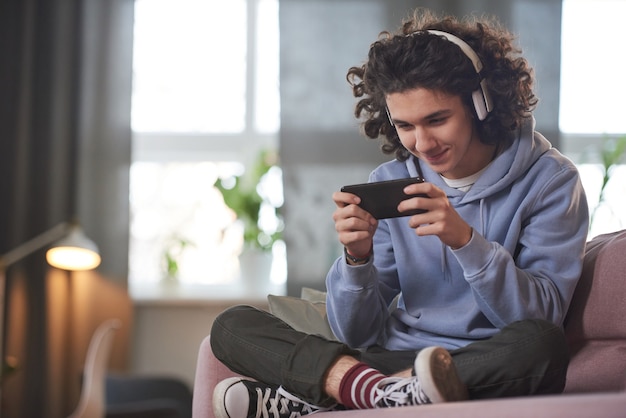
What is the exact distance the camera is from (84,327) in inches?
147

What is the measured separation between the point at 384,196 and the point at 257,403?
410mm

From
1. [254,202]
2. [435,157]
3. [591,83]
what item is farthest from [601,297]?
[591,83]

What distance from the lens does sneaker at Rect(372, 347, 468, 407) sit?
121 centimetres

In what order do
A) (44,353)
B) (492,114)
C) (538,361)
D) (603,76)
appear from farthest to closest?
(603,76)
(44,353)
(492,114)
(538,361)

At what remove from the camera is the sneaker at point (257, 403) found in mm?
1467

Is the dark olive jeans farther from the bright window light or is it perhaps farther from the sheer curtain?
the bright window light

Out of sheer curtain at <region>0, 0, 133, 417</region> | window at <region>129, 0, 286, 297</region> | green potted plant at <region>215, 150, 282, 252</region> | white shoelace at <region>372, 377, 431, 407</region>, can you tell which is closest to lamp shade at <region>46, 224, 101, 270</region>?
sheer curtain at <region>0, 0, 133, 417</region>

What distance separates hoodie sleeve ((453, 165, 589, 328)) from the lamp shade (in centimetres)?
216

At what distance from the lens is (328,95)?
3875 mm

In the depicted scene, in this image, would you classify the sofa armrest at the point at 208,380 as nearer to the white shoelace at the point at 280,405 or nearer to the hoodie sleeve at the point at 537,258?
the white shoelace at the point at 280,405

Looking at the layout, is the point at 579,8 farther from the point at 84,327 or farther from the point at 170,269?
the point at 84,327

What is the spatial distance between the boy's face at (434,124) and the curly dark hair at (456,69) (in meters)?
0.01

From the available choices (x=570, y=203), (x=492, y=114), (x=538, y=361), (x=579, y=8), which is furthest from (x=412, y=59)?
(x=579, y=8)

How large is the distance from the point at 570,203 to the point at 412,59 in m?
0.38
